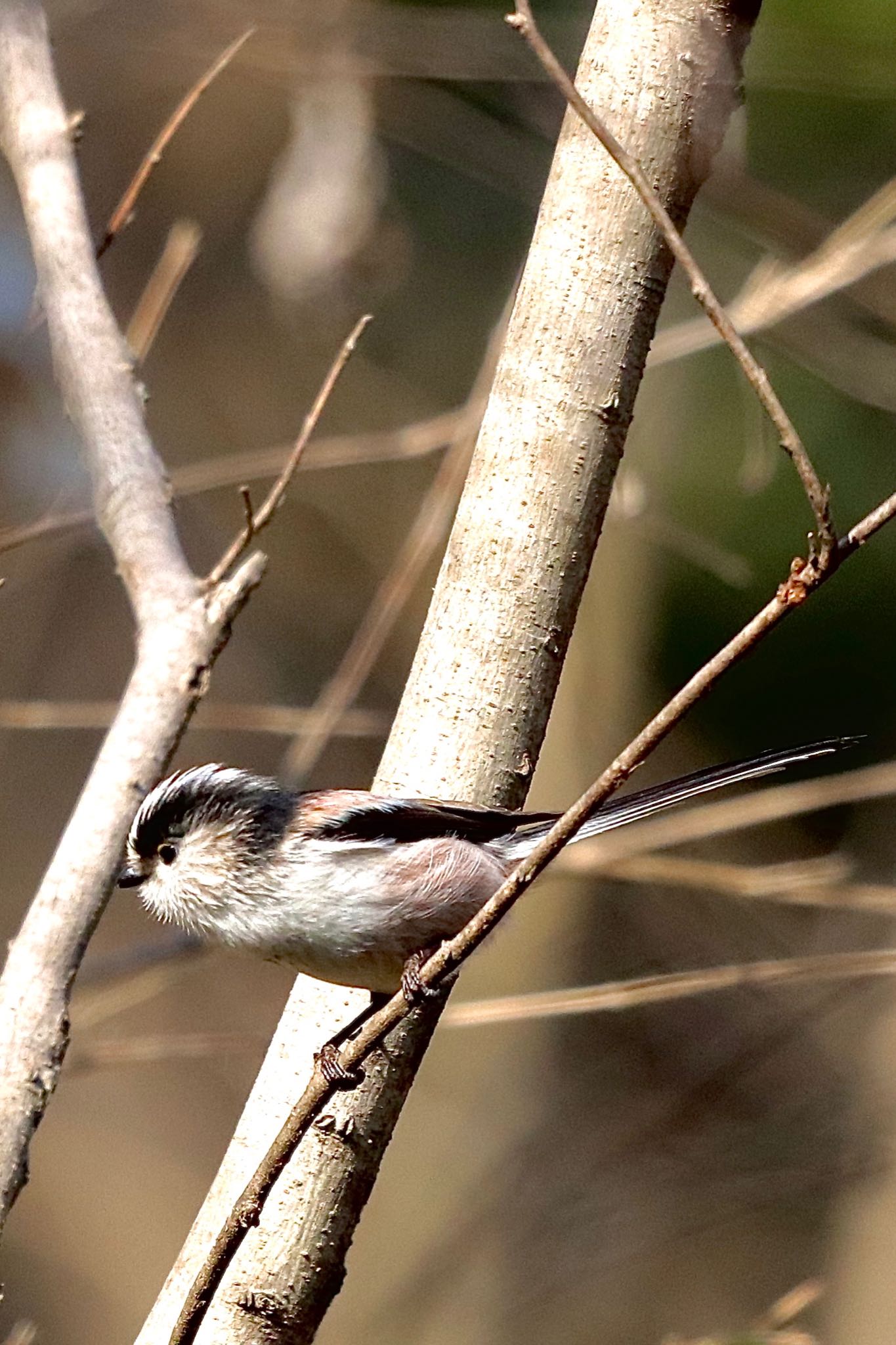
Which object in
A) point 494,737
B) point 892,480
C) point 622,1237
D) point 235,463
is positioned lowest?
point 494,737

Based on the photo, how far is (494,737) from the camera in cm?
222

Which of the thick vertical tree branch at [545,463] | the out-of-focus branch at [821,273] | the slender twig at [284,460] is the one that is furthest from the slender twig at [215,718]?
the out-of-focus branch at [821,273]

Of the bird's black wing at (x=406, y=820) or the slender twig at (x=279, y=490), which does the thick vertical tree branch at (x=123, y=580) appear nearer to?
the slender twig at (x=279, y=490)

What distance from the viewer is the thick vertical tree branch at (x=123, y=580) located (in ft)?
6.04

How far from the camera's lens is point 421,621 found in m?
6.72

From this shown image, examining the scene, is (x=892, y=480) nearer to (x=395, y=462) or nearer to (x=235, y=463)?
(x=395, y=462)

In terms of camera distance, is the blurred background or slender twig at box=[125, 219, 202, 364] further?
the blurred background

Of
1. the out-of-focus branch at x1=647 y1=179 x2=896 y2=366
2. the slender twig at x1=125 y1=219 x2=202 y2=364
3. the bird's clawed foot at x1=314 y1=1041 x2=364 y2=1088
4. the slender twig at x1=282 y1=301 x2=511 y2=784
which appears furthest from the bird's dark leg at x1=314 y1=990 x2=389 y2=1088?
the out-of-focus branch at x1=647 y1=179 x2=896 y2=366

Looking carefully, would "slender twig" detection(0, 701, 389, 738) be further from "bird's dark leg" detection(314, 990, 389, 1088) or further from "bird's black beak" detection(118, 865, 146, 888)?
"bird's dark leg" detection(314, 990, 389, 1088)

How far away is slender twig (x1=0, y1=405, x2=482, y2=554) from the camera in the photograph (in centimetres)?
280

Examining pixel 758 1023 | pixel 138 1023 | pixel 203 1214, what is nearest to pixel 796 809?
pixel 203 1214

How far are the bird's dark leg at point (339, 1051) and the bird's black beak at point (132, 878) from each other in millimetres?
521

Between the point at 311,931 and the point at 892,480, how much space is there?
525 cm

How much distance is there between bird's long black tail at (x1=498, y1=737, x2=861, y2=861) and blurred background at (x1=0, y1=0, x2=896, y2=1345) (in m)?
0.65
